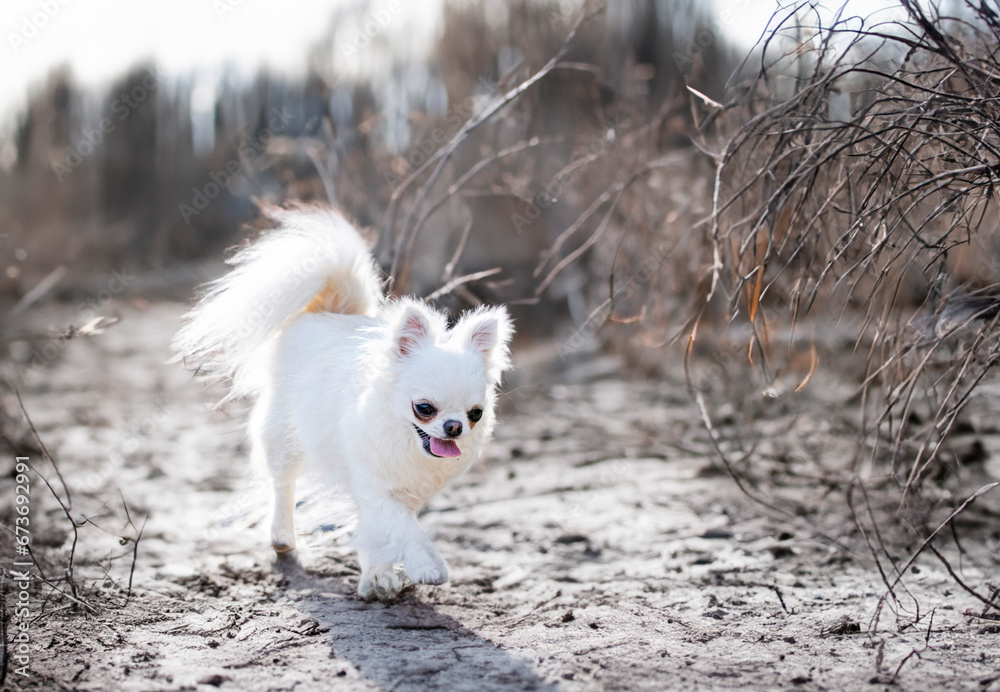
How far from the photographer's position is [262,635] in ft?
9.10

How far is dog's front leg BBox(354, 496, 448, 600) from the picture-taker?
284 centimetres

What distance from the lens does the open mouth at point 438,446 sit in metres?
2.88

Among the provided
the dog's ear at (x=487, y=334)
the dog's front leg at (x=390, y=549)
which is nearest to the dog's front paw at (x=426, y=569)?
the dog's front leg at (x=390, y=549)

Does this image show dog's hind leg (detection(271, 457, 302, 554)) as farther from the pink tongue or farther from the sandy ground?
the pink tongue

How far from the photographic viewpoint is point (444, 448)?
2.90m

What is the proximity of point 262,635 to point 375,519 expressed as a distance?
0.56 metres

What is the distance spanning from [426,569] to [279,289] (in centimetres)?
139

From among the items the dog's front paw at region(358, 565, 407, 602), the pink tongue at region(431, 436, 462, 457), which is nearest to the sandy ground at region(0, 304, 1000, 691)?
the dog's front paw at region(358, 565, 407, 602)

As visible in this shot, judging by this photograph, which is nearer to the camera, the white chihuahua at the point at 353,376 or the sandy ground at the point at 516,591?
the sandy ground at the point at 516,591

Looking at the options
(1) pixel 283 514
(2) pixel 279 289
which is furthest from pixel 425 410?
(1) pixel 283 514

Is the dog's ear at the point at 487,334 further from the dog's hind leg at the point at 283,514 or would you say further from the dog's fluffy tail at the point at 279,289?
the dog's hind leg at the point at 283,514

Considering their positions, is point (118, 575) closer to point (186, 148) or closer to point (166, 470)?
point (166, 470)

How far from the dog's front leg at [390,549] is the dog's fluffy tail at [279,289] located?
3.12 ft

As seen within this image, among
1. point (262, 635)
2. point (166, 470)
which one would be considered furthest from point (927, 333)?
point (166, 470)
